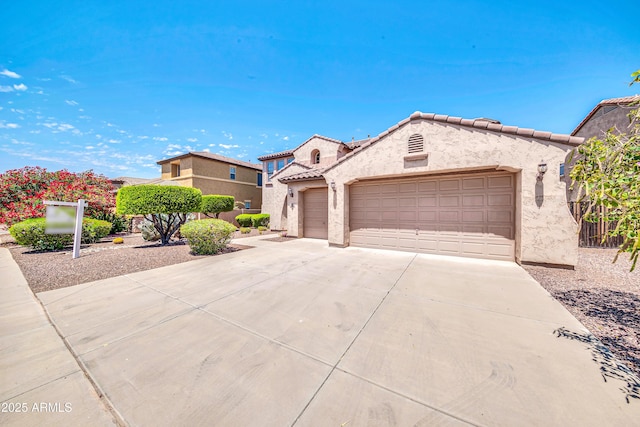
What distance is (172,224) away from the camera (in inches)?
420

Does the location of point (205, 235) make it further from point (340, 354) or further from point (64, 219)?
point (340, 354)

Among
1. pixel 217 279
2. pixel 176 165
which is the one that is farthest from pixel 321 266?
pixel 176 165

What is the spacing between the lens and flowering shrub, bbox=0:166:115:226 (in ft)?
33.7

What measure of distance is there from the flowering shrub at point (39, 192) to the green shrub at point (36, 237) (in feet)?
7.36

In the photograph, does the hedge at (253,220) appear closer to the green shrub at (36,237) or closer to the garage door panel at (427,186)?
the green shrub at (36,237)

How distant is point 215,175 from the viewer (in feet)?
77.7

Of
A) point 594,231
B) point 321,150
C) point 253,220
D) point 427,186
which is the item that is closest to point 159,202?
point 253,220

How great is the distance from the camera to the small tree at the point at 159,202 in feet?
29.7

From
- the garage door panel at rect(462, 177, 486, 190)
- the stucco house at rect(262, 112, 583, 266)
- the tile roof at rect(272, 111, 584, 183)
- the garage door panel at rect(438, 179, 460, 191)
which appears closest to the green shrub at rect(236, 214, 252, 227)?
the stucco house at rect(262, 112, 583, 266)

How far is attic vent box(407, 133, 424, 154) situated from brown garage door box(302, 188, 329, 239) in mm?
5061

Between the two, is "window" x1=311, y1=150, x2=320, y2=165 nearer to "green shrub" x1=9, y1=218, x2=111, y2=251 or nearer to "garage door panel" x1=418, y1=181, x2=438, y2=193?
"garage door panel" x1=418, y1=181, x2=438, y2=193

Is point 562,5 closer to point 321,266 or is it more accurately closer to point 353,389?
point 321,266

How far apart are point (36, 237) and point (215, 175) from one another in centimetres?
1596

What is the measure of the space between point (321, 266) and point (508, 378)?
463 cm
